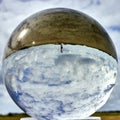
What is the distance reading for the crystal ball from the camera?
16.4ft

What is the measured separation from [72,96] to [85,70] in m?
0.34

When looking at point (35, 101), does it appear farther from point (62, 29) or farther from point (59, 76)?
point (62, 29)

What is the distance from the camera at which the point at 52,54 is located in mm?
5039

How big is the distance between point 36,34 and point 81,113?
112 centimetres

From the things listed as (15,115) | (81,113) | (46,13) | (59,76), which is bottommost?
(15,115)

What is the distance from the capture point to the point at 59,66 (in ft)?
16.3

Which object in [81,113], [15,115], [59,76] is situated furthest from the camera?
[15,115]

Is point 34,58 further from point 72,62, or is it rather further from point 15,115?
point 15,115

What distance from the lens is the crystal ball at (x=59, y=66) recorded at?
5008 mm

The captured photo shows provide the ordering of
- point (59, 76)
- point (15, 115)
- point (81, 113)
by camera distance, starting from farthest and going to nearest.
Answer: point (15, 115)
point (81, 113)
point (59, 76)

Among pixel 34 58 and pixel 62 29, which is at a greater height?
pixel 62 29

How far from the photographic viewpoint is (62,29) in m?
5.15

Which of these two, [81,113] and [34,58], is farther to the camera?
[81,113]

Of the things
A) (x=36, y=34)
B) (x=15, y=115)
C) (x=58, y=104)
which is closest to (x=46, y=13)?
(x=36, y=34)
